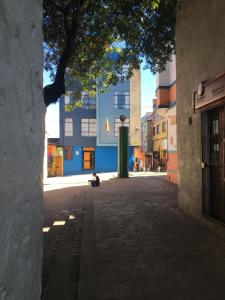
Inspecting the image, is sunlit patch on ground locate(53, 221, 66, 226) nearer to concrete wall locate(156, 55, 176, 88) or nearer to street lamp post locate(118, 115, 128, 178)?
concrete wall locate(156, 55, 176, 88)

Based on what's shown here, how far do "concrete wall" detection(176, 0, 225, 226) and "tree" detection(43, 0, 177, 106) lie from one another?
1171 mm

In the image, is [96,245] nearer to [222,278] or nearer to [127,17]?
[222,278]

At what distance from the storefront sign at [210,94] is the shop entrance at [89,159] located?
30.4m

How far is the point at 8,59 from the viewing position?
5.16 feet

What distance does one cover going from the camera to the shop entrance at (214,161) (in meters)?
6.66

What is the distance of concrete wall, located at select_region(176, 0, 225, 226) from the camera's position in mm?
6637

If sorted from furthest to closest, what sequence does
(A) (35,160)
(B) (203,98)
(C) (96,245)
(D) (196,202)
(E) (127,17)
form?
(E) (127,17), (D) (196,202), (B) (203,98), (C) (96,245), (A) (35,160)

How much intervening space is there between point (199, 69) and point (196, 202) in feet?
10.2

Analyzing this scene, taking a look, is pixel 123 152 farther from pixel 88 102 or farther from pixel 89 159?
pixel 88 102

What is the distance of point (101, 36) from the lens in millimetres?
10352

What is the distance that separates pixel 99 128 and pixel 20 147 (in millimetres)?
35882

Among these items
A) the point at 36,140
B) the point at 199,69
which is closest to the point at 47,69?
the point at 199,69

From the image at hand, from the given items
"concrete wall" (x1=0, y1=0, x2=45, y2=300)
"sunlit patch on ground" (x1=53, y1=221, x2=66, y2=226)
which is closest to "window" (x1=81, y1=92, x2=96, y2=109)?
"sunlit patch on ground" (x1=53, y1=221, x2=66, y2=226)

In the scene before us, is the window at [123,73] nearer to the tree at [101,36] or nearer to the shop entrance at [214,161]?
the tree at [101,36]
